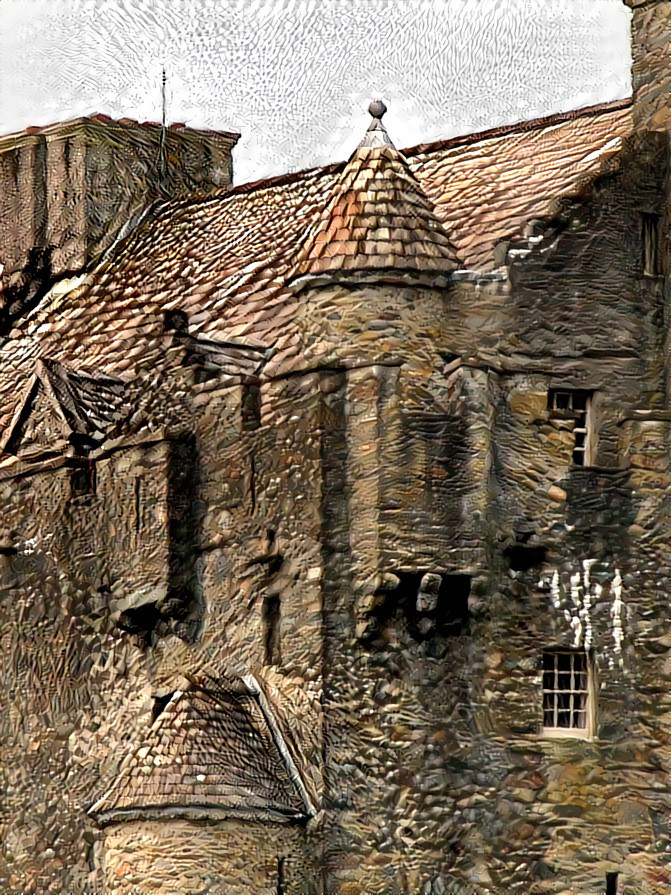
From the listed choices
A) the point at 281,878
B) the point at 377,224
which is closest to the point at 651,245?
the point at 377,224

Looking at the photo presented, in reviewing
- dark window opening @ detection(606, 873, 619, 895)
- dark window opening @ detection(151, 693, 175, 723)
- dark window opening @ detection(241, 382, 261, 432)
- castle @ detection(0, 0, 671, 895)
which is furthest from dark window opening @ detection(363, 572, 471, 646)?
dark window opening @ detection(606, 873, 619, 895)

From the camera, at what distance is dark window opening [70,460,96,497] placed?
39688 mm

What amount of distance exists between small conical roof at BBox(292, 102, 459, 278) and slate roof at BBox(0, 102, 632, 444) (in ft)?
1.63

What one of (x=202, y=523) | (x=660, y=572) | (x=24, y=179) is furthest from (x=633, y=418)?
(x=24, y=179)

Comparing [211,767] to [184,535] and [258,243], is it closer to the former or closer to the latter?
[184,535]

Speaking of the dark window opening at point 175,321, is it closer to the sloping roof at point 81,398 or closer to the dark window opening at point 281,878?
the sloping roof at point 81,398

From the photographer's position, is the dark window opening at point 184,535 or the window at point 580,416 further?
the dark window opening at point 184,535

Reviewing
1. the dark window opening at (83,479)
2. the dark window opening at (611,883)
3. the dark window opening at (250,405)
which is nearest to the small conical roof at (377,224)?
the dark window opening at (250,405)

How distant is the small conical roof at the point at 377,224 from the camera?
115 feet

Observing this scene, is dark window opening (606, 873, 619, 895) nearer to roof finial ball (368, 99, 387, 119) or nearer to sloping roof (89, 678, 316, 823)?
sloping roof (89, 678, 316, 823)

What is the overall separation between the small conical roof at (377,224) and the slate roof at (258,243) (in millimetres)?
497

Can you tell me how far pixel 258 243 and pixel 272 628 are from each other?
9190mm

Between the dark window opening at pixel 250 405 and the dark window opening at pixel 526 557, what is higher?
the dark window opening at pixel 250 405

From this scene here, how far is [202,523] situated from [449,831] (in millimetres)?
6836
